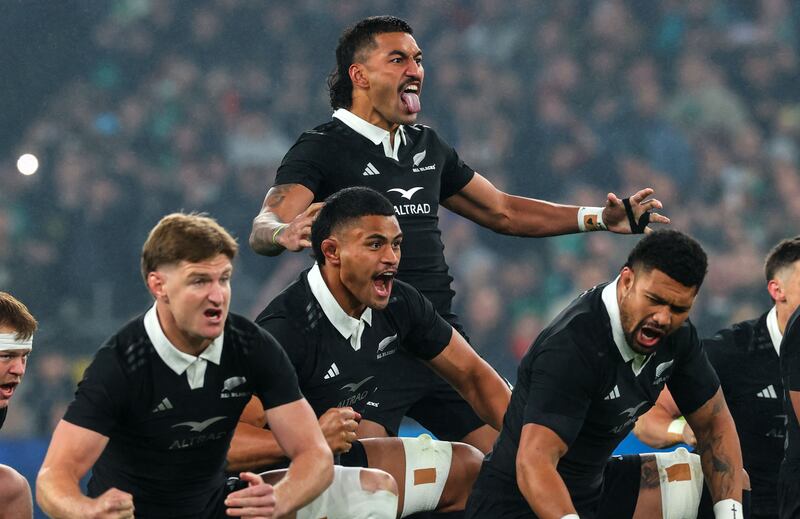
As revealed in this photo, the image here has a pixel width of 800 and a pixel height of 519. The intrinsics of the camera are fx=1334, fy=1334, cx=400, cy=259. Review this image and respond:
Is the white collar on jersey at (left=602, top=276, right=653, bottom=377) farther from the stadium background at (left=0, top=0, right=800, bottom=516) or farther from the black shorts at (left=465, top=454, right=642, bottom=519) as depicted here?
the stadium background at (left=0, top=0, right=800, bottom=516)

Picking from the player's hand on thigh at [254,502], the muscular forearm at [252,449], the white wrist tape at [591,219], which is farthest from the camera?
the white wrist tape at [591,219]

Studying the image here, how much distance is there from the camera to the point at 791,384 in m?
3.56

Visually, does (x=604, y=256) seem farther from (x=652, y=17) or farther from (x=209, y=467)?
(x=209, y=467)

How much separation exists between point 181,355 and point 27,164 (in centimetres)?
489

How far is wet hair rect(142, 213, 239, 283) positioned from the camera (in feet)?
10.1

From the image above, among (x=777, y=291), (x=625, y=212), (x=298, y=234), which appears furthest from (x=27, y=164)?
(x=777, y=291)

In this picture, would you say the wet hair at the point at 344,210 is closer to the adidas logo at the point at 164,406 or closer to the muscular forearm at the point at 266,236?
the muscular forearm at the point at 266,236

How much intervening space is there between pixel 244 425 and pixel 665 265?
1.22m

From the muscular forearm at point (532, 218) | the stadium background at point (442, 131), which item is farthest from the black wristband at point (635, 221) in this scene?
the stadium background at point (442, 131)

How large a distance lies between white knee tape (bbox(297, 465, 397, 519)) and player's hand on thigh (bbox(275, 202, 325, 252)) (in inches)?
24.0

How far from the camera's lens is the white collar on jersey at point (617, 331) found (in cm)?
343

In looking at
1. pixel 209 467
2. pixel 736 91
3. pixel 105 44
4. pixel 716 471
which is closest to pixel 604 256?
pixel 736 91

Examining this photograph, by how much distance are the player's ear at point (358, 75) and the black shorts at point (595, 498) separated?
4.69ft

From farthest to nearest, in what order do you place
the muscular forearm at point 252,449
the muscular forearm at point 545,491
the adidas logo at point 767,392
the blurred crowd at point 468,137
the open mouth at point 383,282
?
the blurred crowd at point 468,137 < the adidas logo at point 767,392 < the open mouth at point 383,282 < the muscular forearm at point 252,449 < the muscular forearm at point 545,491
